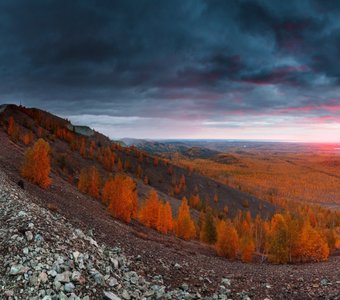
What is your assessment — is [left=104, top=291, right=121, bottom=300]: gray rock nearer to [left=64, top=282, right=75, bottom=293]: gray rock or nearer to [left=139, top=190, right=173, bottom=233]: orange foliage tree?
[left=64, top=282, right=75, bottom=293]: gray rock

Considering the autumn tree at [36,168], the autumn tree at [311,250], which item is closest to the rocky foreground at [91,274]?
the autumn tree at [36,168]

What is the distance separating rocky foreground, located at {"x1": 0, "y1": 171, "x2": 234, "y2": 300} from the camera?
46.3 feet

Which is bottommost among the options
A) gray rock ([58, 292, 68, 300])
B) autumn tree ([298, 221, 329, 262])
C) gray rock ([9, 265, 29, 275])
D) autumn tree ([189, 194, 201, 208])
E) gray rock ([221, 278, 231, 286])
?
autumn tree ([189, 194, 201, 208])

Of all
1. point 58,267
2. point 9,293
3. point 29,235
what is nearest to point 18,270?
point 9,293

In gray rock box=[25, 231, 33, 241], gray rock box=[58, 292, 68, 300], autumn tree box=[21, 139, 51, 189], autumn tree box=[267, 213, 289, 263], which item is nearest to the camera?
gray rock box=[58, 292, 68, 300]

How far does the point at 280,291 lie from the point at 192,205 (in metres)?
145

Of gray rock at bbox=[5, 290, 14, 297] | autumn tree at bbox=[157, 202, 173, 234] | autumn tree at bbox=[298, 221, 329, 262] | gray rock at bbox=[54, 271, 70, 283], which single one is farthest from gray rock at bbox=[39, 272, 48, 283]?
autumn tree at bbox=[157, 202, 173, 234]

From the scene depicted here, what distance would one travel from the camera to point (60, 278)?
1458cm

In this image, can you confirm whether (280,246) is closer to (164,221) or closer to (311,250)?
(311,250)

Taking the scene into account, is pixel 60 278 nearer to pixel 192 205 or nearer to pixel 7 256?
pixel 7 256

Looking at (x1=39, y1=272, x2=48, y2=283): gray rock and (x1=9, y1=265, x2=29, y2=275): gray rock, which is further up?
(x1=9, y1=265, x2=29, y2=275): gray rock

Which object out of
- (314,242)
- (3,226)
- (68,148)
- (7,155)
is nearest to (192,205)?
(68,148)

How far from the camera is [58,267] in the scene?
1540 centimetres

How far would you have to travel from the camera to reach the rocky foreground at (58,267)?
556 inches
